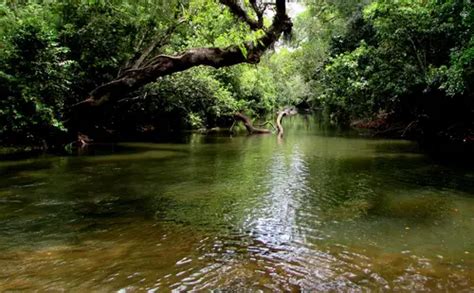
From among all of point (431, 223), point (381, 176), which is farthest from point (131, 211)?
point (381, 176)

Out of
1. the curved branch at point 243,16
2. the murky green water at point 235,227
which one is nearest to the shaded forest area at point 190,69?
the curved branch at point 243,16

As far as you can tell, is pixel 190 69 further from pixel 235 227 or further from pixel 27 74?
pixel 235 227

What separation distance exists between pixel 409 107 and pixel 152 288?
65.8 ft

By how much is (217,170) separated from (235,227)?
4648 millimetres

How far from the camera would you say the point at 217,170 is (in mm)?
10234

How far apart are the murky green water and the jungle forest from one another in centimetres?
3

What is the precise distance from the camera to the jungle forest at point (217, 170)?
4.22m

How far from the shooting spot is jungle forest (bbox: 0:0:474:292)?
422cm

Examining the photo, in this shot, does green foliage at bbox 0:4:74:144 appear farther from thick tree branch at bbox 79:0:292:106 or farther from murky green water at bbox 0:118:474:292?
murky green water at bbox 0:118:474:292

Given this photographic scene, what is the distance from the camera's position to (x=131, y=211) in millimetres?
6379

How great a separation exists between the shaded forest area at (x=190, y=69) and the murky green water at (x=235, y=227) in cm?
329

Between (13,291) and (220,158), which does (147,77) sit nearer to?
(220,158)

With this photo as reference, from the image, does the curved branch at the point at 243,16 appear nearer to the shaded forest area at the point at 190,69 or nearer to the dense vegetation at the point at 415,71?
the shaded forest area at the point at 190,69

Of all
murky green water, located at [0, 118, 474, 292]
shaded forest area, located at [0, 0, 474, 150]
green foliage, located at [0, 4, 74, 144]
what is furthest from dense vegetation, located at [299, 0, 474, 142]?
green foliage, located at [0, 4, 74, 144]
